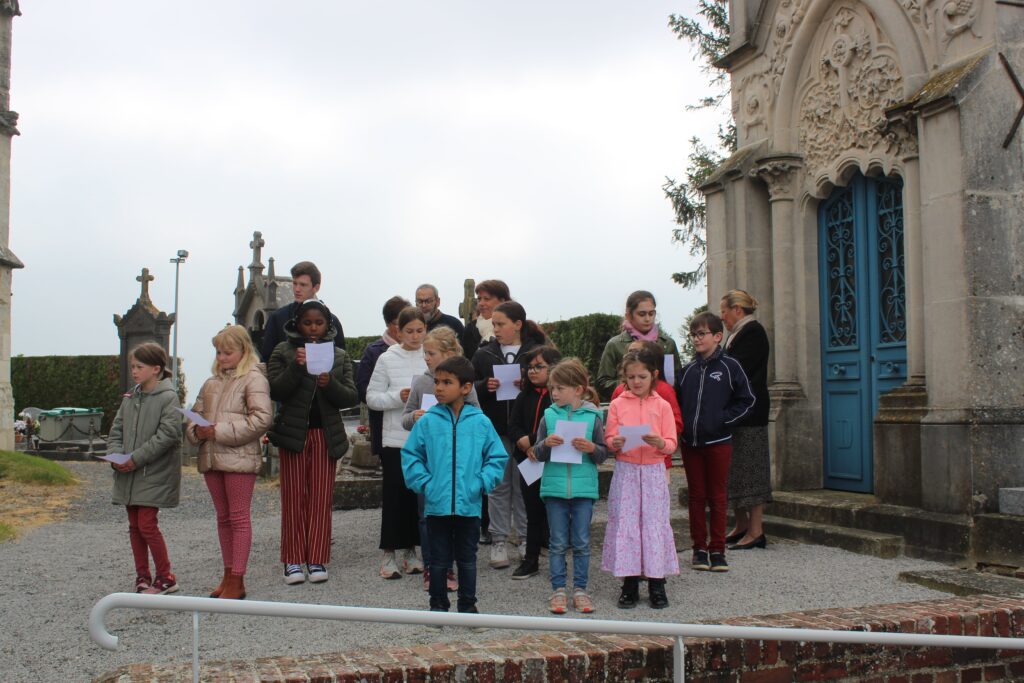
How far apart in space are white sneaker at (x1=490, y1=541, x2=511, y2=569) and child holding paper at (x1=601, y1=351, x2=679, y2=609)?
1172mm

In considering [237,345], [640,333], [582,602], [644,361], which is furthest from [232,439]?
[640,333]

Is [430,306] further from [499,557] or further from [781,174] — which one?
[781,174]

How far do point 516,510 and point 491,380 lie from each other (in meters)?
1.23

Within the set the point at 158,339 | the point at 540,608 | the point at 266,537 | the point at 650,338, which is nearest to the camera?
the point at 540,608

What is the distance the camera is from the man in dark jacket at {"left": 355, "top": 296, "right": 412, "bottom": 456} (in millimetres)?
6996

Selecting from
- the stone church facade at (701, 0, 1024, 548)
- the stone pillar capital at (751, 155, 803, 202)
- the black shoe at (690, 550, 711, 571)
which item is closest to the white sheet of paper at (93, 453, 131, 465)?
the black shoe at (690, 550, 711, 571)

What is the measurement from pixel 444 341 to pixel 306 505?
1.55 m

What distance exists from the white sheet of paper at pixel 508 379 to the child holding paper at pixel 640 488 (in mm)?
824

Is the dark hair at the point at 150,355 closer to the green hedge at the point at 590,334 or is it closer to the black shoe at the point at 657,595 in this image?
the black shoe at the point at 657,595

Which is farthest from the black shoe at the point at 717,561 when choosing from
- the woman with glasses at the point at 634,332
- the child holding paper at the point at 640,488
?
the woman with glasses at the point at 634,332

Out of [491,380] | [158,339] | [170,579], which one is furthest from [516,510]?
[158,339]

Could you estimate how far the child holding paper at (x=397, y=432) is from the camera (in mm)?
6621

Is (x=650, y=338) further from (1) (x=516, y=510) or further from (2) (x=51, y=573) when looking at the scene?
(2) (x=51, y=573)

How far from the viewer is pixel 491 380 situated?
A: 6.55 meters
